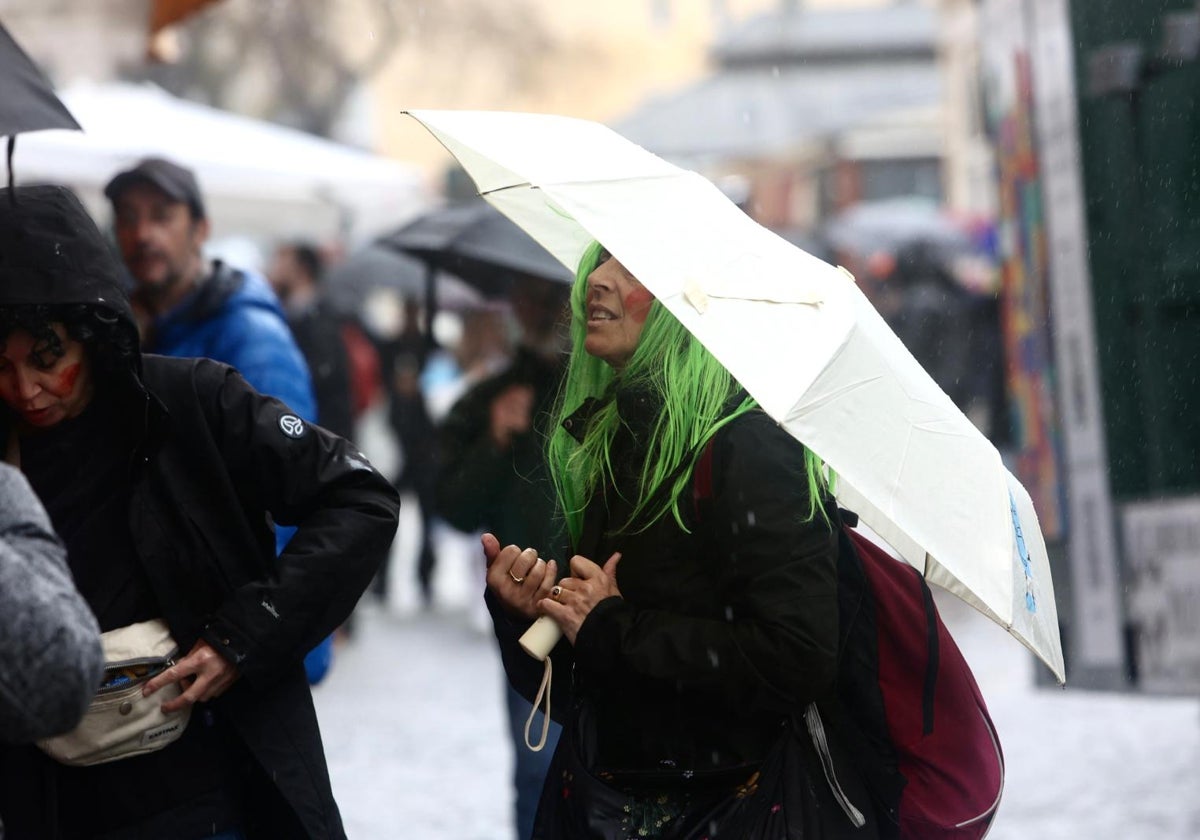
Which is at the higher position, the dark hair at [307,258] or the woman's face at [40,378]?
the woman's face at [40,378]

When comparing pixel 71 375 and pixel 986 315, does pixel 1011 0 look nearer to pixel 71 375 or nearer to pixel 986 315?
pixel 71 375

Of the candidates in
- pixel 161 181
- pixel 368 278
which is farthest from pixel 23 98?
pixel 368 278

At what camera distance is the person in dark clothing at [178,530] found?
2.89m

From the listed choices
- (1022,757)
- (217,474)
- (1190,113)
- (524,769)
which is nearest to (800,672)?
(217,474)

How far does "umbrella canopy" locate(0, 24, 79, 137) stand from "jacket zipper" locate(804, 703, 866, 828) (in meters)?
1.65

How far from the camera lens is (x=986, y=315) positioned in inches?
665

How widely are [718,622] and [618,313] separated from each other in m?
0.53

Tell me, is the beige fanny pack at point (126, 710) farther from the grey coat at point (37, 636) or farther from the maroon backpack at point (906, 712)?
the maroon backpack at point (906, 712)

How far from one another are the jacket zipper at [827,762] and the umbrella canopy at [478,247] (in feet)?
8.66

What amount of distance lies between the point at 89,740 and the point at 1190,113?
16.6ft

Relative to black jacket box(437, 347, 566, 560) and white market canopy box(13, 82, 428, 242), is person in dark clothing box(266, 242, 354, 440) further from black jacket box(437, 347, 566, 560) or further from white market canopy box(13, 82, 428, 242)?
black jacket box(437, 347, 566, 560)

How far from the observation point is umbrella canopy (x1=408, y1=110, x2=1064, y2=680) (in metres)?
2.71

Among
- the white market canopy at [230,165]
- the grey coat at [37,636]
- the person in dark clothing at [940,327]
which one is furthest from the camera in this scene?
the person in dark clothing at [940,327]

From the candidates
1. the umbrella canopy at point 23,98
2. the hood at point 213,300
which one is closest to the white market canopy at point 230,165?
the hood at point 213,300
